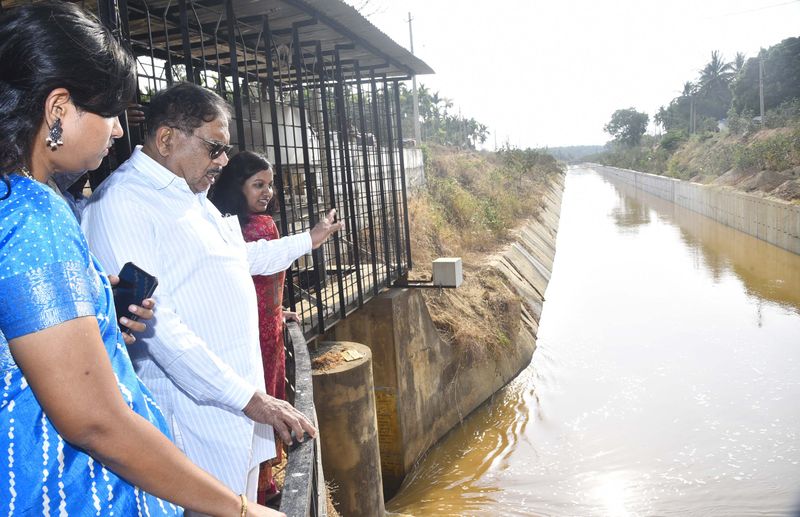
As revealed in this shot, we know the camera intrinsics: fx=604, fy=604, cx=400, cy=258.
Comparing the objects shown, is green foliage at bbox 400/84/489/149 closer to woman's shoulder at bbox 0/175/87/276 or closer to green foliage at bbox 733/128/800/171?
green foliage at bbox 733/128/800/171

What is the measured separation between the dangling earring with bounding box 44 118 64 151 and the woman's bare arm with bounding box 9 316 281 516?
1.09ft

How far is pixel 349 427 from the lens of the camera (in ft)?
16.2

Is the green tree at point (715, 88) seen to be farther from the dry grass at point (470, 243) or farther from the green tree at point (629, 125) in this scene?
the dry grass at point (470, 243)

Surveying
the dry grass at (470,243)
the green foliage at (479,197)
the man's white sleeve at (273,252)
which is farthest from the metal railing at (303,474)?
the green foliage at (479,197)

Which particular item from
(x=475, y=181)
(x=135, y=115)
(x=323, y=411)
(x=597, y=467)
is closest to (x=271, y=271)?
(x=135, y=115)

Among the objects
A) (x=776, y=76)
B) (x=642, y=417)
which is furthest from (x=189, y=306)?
(x=776, y=76)

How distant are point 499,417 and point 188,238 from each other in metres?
7.35

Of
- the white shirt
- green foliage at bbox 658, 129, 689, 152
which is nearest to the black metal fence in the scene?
the white shirt

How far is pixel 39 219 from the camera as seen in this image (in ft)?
3.07

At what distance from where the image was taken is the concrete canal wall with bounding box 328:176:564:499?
643cm

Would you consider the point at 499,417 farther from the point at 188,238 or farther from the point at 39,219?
the point at 39,219

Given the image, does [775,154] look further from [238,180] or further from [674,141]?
[674,141]

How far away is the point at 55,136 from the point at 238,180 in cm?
193

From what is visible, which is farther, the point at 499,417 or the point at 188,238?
the point at 499,417
